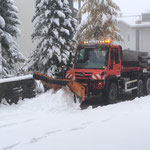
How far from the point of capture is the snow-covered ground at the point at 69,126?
550cm

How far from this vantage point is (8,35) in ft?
42.2

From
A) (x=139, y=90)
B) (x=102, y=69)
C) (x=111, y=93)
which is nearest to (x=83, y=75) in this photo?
(x=102, y=69)

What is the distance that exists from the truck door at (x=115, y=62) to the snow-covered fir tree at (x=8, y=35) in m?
4.86

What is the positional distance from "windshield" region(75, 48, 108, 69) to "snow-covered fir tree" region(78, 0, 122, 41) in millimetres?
5847

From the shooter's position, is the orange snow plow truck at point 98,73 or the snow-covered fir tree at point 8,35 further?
the snow-covered fir tree at point 8,35

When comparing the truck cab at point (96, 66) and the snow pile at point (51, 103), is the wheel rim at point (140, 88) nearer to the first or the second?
the truck cab at point (96, 66)

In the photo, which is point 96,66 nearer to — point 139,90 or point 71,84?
point 71,84

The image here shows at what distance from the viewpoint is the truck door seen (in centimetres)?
1093

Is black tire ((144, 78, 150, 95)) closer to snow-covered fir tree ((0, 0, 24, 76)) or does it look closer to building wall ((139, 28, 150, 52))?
snow-covered fir tree ((0, 0, 24, 76))

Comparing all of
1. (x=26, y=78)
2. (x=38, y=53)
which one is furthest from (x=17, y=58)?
(x=26, y=78)

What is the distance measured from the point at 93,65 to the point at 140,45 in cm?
3484

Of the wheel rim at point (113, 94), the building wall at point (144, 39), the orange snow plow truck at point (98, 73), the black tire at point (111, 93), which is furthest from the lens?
the building wall at point (144, 39)

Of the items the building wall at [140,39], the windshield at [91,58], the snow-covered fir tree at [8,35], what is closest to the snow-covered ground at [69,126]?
the windshield at [91,58]

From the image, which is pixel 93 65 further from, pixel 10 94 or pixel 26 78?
pixel 10 94
